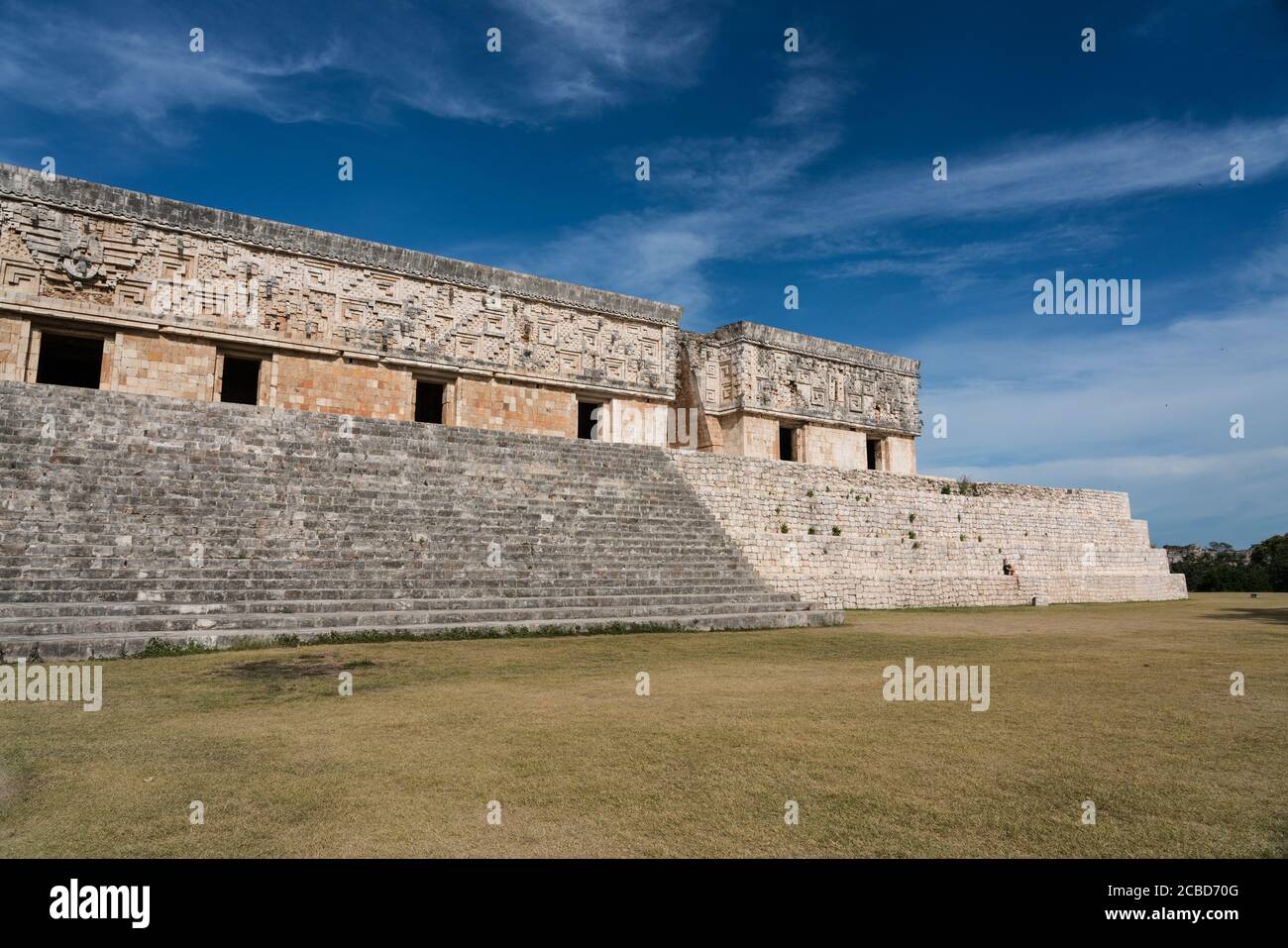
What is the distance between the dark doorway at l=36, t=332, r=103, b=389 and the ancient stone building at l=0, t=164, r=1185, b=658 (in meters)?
0.10

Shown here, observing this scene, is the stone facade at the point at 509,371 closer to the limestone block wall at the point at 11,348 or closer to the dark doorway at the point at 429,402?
the limestone block wall at the point at 11,348

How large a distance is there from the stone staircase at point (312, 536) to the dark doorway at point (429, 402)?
25.0 ft

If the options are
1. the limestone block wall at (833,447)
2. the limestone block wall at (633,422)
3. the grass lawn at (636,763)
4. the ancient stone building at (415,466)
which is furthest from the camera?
the limestone block wall at (833,447)

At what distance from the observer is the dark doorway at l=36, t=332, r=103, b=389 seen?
16281 millimetres

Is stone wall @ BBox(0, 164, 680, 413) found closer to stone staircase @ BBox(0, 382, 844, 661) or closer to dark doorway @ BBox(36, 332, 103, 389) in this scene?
dark doorway @ BBox(36, 332, 103, 389)

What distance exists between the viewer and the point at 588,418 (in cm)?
2272

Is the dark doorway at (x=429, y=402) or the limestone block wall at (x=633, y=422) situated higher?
the dark doorway at (x=429, y=402)

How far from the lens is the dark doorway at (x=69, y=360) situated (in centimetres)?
1628

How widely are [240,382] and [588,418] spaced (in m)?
9.76

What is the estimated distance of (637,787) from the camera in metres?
3.55

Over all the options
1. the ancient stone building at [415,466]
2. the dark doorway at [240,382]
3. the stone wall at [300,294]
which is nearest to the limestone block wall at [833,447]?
the ancient stone building at [415,466]

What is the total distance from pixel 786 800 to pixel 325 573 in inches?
321

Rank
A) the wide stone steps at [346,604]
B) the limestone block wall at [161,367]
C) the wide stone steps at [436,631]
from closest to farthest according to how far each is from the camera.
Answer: the wide stone steps at [436,631], the wide stone steps at [346,604], the limestone block wall at [161,367]
